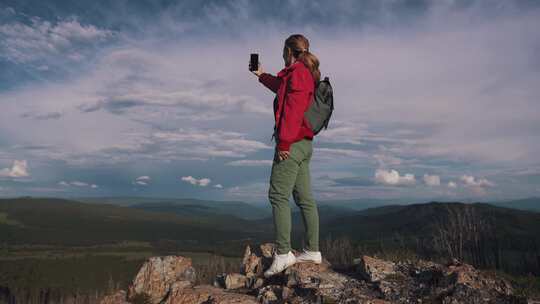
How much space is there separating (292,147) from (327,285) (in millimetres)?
2739

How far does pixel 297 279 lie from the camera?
8219mm

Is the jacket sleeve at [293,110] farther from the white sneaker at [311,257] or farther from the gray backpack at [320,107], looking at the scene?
the white sneaker at [311,257]

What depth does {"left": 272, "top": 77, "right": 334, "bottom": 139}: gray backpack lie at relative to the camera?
8.70 metres

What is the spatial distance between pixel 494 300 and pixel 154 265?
723cm

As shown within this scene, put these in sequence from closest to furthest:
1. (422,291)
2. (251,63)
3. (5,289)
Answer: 1. (422,291)
2. (251,63)
3. (5,289)

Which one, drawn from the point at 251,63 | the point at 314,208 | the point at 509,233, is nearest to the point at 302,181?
the point at 314,208

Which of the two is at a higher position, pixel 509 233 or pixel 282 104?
pixel 282 104

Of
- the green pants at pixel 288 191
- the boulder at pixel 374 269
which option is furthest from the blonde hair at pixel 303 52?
the boulder at pixel 374 269

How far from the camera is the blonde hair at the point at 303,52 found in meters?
8.78

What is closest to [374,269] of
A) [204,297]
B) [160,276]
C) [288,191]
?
[288,191]

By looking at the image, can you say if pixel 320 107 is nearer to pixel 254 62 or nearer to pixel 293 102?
pixel 293 102

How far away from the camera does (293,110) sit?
820cm

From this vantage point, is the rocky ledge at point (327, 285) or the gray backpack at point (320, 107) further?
the gray backpack at point (320, 107)

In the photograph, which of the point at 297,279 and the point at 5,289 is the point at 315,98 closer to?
the point at 297,279
